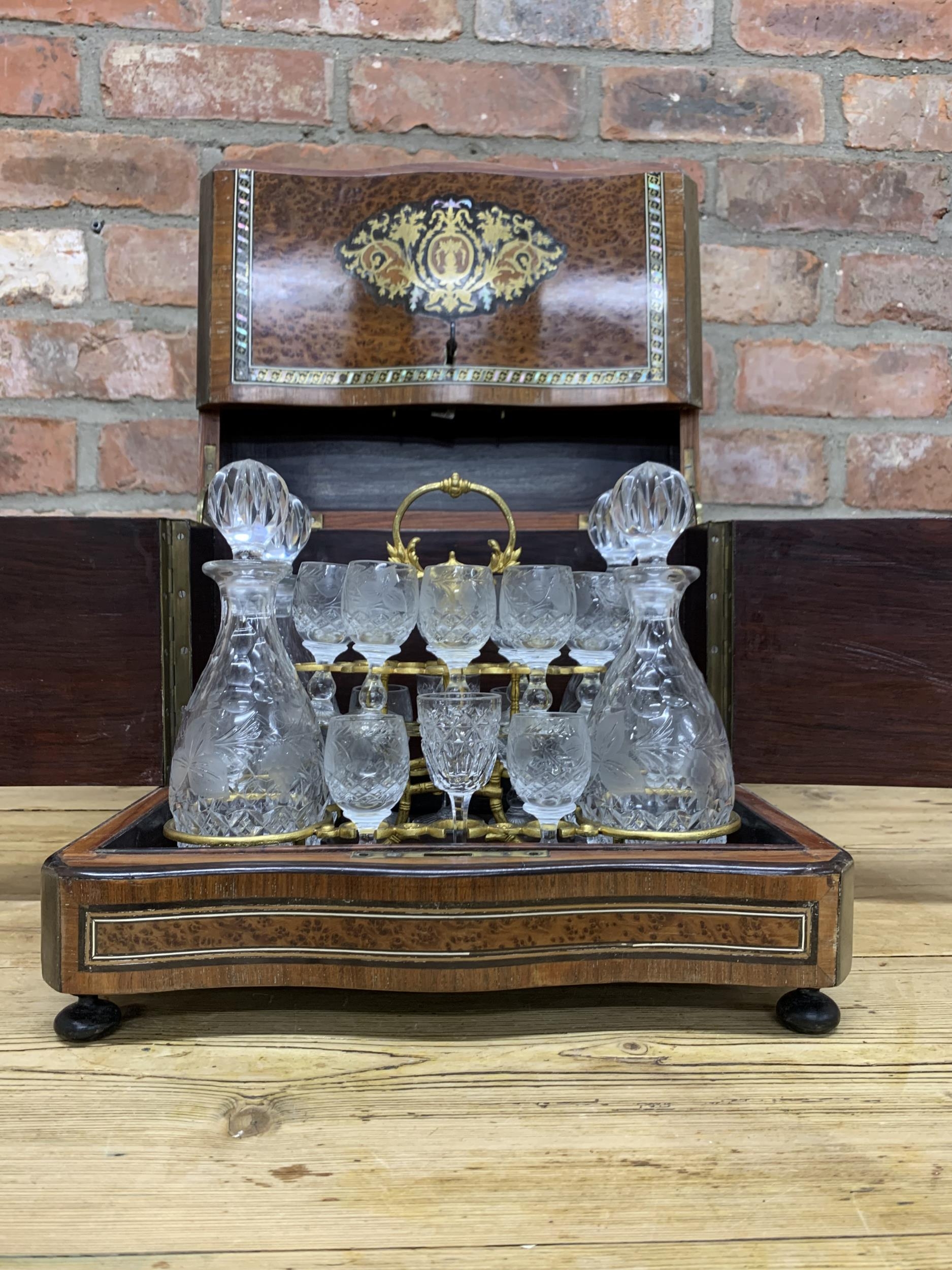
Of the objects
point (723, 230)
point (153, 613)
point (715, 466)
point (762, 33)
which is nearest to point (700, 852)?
point (153, 613)

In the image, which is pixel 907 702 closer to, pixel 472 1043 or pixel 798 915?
pixel 798 915

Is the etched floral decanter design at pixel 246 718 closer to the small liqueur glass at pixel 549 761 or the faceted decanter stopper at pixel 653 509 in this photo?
the small liqueur glass at pixel 549 761

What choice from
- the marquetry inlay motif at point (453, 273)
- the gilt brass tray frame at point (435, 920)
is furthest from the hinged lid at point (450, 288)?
the gilt brass tray frame at point (435, 920)

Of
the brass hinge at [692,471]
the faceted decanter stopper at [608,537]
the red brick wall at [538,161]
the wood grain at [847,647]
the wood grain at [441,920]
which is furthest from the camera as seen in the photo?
the red brick wall at [538,161]

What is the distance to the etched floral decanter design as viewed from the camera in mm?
703

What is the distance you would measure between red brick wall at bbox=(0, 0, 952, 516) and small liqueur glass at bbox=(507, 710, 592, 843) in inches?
27.5

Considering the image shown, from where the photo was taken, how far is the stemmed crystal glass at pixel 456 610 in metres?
0.75

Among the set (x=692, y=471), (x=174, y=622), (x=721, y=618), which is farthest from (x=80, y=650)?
(x=692, y=471)

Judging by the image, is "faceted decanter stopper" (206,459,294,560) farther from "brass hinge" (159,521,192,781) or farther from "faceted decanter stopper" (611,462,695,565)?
"faceted decanter stopper" (611,462,695,565)

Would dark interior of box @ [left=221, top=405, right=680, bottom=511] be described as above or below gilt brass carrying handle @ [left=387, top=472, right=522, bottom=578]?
above

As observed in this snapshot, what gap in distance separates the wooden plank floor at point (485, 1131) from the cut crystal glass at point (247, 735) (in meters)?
0.12

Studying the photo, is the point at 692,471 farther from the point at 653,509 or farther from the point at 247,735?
the point at 247,735

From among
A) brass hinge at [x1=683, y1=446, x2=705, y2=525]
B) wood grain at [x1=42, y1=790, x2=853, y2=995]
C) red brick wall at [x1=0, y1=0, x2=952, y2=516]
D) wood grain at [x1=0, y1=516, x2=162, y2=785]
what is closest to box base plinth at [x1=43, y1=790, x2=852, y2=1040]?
wood grain at [x1=42, y1=790, x2=853, y2=995]

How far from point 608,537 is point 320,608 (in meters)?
0.24
